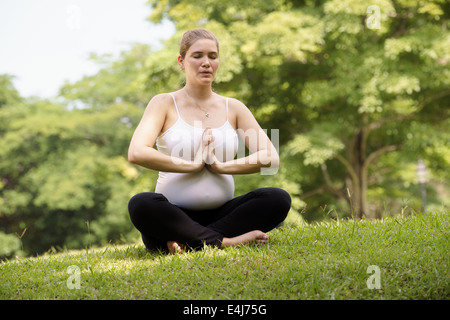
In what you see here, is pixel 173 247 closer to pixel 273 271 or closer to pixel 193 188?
pixel 193 188

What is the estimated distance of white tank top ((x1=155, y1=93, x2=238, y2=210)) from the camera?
2924 mm

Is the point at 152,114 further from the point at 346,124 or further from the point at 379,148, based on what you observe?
the point at 379,148

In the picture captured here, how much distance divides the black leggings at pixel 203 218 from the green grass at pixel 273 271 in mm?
118

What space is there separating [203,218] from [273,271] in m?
0.82

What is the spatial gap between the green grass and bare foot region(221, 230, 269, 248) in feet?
0.15

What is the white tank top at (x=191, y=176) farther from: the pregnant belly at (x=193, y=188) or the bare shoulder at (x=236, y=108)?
the bare shoulder at (x=236, y=108)

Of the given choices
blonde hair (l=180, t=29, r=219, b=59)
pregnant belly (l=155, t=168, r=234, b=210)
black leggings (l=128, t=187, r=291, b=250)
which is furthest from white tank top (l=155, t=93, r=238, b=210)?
blonde hair (l=180, t=29, r=219, b=59)

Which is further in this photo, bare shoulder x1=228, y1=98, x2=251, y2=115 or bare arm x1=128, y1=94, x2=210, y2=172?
bare shoulder x1=228, y1=98, x2=251, y2=115

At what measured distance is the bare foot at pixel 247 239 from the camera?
115 inches

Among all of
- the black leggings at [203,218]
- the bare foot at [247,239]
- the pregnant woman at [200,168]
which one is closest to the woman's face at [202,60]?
the pregnant woman at [200,168]

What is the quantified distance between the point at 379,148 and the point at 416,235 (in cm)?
979

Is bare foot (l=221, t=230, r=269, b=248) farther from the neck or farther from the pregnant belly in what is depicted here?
the neck
